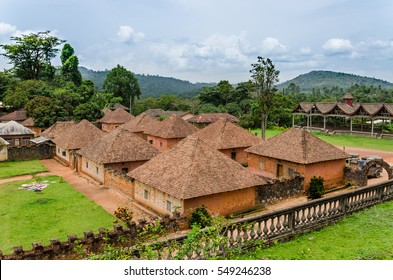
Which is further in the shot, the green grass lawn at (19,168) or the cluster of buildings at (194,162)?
the green grass lawn at (19,168)

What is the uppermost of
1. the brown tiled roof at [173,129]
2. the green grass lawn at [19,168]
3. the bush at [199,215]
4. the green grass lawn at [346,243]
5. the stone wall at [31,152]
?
the brown tiled roof at [173,129]

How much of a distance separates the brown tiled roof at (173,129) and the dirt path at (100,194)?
10412 millimetres

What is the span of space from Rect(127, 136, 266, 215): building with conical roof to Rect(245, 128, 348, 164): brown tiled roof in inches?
212

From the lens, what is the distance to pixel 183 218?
1523 cm

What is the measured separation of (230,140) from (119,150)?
9.92 metres

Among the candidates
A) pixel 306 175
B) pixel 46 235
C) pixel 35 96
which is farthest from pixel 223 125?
pixel 35 96

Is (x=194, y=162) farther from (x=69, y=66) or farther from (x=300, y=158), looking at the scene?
(x=69, y=66)

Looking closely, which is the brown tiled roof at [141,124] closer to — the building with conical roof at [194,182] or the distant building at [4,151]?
the distant building at [4,151]

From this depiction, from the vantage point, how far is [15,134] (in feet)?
133

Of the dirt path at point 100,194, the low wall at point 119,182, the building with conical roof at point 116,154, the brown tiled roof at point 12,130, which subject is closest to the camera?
the dirt path at point 100,194

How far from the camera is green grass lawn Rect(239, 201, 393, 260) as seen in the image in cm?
769

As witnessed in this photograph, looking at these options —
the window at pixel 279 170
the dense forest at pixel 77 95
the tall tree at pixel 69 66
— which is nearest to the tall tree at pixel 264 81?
the dense forest at pixel 77 95

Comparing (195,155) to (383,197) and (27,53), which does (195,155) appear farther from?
(27,53)

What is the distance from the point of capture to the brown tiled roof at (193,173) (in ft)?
54.3
